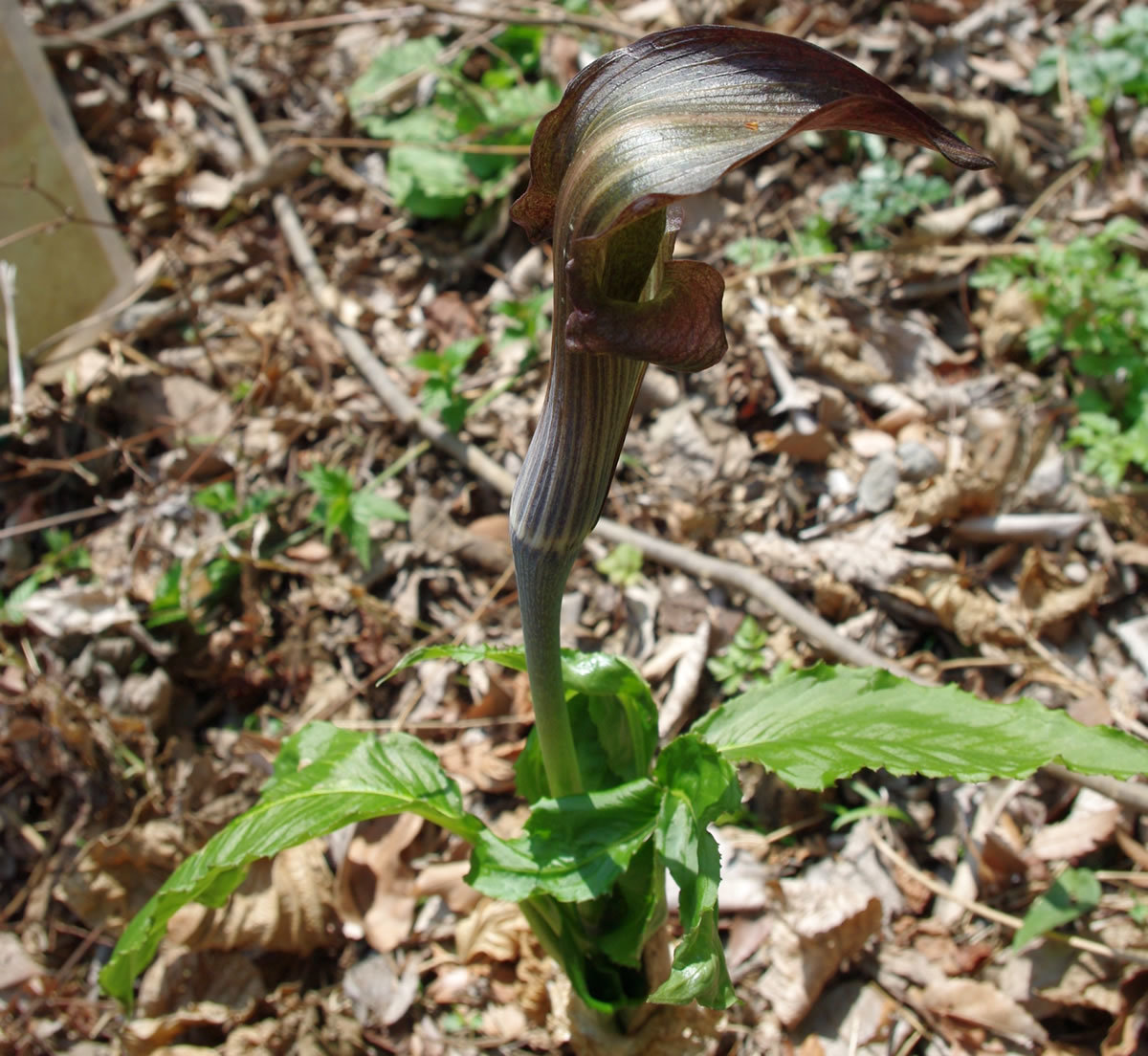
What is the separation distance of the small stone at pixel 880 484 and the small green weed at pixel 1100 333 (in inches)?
22.1

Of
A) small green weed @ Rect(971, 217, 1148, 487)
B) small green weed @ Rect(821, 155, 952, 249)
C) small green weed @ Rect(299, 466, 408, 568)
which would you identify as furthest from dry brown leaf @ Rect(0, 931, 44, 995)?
small green weed @ Rect(821, 155, 952, 249)

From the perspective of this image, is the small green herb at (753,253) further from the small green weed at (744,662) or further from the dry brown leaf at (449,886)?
the dry brown leaf at (449,886)

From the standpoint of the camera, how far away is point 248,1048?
8.18 ft

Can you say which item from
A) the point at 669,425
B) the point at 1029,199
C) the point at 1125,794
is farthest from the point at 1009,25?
the point at 1125,794

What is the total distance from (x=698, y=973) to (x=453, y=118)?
4106 mm

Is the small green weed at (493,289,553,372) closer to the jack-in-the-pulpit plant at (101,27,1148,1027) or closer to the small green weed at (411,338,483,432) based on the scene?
the small green weed at (411,338,483,432)

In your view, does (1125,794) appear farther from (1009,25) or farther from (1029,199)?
(1009,25)

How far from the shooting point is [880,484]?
3162mm

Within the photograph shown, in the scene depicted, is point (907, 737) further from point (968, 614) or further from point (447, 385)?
point (447, 385)

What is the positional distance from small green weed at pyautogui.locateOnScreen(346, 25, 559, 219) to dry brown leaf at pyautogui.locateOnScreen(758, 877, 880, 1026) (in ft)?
10.4

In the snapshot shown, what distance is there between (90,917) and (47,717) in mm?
689

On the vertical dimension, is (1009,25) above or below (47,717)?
above

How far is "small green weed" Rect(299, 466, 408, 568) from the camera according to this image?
318 centimetres

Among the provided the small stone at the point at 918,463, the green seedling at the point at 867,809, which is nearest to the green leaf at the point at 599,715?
the green seedling at the point at 867,809
